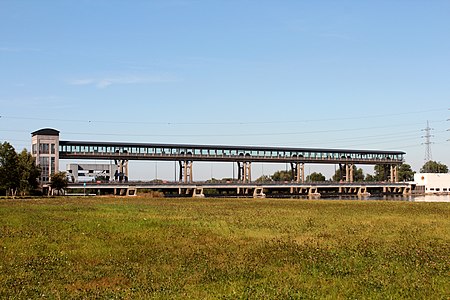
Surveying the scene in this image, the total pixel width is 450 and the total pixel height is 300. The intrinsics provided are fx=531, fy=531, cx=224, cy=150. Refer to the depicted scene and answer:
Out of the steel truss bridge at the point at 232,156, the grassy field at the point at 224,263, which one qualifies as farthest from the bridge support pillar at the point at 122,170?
the grassy field at the point at 224,263

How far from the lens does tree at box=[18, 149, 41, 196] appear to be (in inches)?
3912

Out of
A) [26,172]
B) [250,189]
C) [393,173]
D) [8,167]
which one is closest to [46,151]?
[26,172]

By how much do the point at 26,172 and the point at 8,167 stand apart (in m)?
3.61

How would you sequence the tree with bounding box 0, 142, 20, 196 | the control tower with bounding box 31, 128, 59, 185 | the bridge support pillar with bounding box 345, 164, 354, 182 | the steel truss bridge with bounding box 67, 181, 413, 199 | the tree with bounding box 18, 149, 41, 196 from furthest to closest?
the bridge support pillar with bounding box 345, 164, 354, 182, the steel truss bridge with bounding box 67, 181, 413, 199, the control tower with bounding box 31, 128, 59, 185, the tree with bounding box 18, 149, 41, 196, the tree with bounding box 0, 142, 20, 196

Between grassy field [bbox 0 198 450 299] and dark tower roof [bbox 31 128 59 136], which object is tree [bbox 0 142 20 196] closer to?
dark tower roof [bbox 31 128 59 136]

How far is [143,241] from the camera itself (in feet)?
86.2

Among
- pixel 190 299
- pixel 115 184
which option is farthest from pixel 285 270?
pixel 115 184

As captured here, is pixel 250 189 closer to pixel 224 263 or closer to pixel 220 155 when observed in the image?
pixel 220 155

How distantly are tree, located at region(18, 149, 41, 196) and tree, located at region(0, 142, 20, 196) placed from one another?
3.84 ft

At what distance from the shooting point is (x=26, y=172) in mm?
99500

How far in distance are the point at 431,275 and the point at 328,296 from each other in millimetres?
4875

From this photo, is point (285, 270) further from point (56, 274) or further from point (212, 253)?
point (56, 274)

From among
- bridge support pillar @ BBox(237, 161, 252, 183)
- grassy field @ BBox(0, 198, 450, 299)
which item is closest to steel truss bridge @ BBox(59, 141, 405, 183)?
bridge support pillar @ BBox(237, 161, 252, 183)

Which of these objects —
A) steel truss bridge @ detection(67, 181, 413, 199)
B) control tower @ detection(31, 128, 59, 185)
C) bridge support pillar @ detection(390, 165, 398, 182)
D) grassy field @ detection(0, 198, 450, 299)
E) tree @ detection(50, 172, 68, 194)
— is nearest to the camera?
grassy field @ detection(0, 198, 450, 299)
